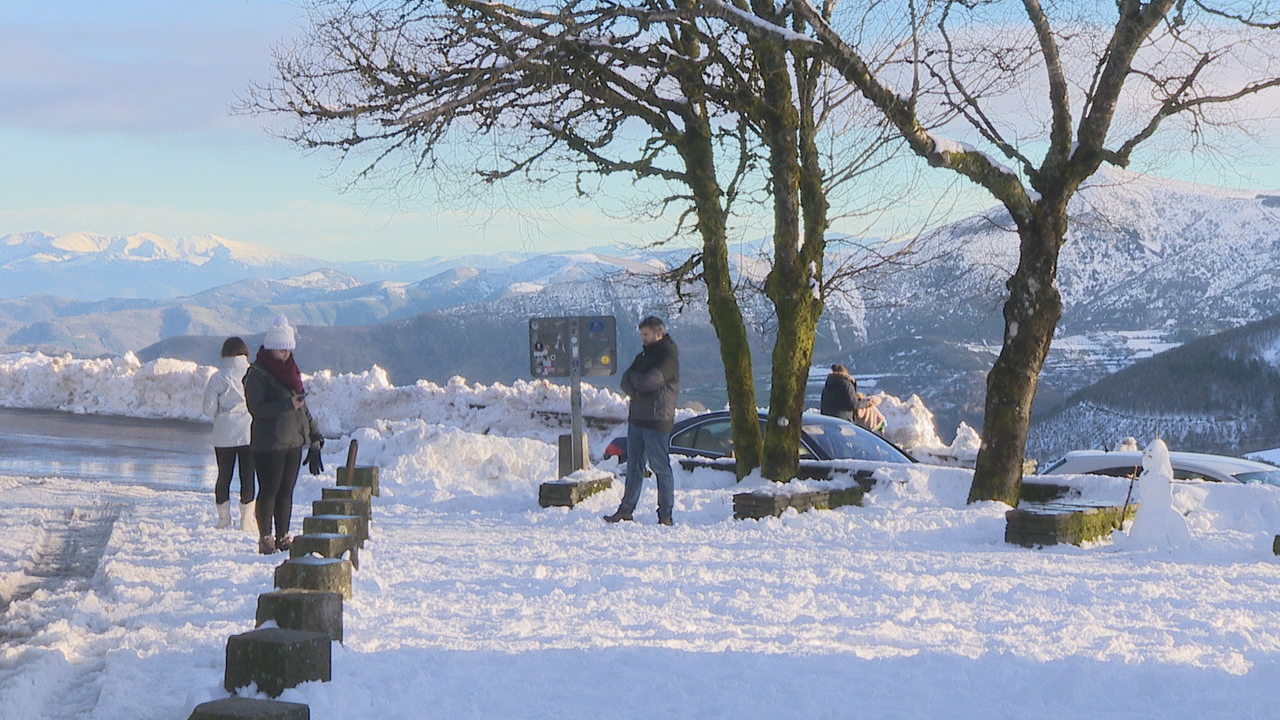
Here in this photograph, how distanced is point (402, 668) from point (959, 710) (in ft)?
7.48

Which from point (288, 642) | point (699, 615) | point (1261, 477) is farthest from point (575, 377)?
point (288, 642)

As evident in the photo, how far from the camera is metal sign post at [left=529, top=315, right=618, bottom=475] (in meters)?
15.1

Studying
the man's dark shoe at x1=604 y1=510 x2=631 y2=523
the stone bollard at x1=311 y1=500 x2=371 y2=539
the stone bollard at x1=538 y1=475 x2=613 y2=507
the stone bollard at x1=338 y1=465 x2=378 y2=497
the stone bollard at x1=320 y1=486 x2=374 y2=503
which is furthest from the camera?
the stone bollard at x1=338 y1=465 x2=378 y2=497

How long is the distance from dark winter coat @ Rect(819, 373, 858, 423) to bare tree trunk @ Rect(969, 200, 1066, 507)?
→ 5.29 metres

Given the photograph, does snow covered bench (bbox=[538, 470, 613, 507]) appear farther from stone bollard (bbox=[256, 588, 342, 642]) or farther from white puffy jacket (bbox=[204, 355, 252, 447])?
stone bollard (bbox=[256, 588, 342, 642])

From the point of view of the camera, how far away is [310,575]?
19.2ft

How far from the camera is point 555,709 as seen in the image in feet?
14.5

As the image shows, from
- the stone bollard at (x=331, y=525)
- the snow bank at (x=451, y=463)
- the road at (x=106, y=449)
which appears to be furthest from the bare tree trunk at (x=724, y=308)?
the road at (x=106, y=449)

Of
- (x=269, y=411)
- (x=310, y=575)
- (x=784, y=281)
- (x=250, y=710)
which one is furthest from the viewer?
(x=784, y=281)

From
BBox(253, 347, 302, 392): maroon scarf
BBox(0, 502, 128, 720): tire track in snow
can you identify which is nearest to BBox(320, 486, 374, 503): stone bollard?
BBox(253, 347, 302, 392): maroon scarf

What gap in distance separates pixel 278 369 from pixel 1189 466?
10104 millimetres

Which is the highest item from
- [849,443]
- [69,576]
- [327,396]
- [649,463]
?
[327,396]

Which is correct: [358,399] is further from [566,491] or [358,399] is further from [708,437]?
Result: [566,491]

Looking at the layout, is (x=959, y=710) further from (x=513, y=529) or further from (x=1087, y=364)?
(x=1087, y=364)
